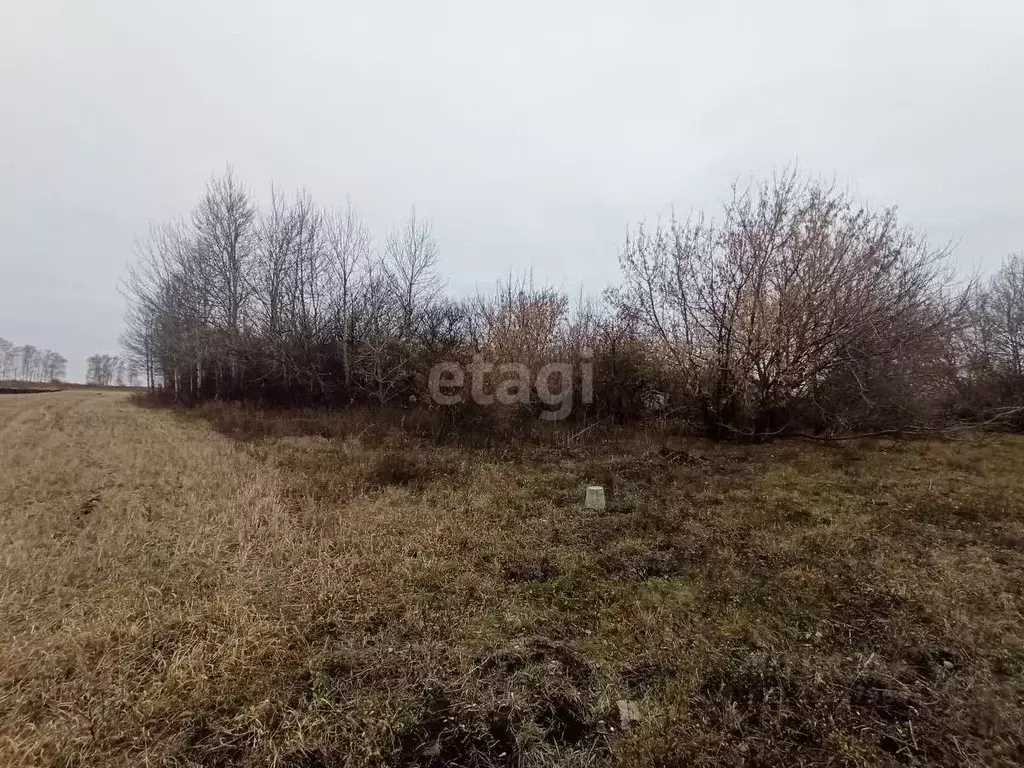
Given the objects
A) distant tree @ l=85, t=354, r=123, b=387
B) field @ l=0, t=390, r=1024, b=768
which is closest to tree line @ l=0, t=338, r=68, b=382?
distant tree @ l=85, t=354, r=123, b=387

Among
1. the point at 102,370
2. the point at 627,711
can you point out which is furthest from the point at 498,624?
the point at 102,370

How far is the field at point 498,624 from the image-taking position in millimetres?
1907

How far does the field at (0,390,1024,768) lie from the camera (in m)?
1.91

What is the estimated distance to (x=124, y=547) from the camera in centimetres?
353

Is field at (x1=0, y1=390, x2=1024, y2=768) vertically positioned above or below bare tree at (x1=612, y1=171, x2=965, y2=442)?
below

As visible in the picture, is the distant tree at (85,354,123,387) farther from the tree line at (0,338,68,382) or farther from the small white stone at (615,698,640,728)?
the small white stone at (615,698,640,728)

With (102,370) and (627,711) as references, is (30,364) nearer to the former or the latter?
(102,370)

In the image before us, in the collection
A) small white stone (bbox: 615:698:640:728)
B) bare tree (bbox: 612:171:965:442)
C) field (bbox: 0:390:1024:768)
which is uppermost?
bare tree (bbox: 612:171:965:442)

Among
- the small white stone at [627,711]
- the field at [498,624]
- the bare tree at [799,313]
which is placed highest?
the bare tree at [799,313]

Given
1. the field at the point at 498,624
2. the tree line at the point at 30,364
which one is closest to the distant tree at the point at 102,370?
the tree line at the point at 30,364

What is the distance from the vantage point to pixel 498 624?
110 inches

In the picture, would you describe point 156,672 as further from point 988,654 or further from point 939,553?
point 939,553

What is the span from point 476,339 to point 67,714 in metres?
11.0

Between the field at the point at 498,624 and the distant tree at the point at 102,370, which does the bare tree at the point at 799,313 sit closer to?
the field at the point at 498,624
